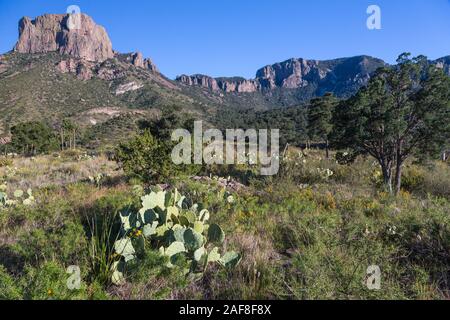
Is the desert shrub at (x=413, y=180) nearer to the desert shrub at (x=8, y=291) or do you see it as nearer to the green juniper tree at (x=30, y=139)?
the desert shrub at (x=8, y=291)

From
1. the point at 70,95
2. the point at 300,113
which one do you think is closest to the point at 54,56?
the point at 70,95

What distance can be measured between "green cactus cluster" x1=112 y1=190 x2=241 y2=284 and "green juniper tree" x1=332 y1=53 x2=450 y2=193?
26.0 ft

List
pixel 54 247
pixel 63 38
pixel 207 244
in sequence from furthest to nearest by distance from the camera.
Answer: pixel 63 38 < pixel 207 244 < pixel 54 247

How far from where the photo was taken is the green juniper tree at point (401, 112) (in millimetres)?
9453

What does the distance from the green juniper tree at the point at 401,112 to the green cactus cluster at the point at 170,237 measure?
313 inches

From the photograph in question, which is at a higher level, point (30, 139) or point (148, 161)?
point (30, 139)

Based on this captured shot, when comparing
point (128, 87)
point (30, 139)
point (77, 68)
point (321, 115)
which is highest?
point (77, 68)

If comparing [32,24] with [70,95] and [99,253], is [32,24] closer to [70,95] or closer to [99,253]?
[70,95]

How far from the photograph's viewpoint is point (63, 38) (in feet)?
564

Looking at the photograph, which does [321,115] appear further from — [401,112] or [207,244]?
[207,244]

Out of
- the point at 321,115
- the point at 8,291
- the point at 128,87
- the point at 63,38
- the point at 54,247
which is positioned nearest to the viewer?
the point at 8,291

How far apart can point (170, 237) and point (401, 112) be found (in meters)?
9.01

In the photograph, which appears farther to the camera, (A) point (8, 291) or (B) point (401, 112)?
(B) point (401, 112)

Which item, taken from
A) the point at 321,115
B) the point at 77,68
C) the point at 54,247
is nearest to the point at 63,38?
the point at 77,68
